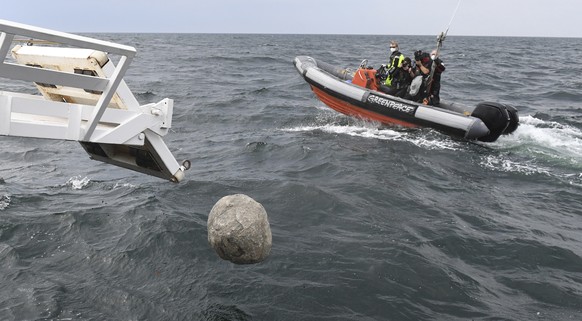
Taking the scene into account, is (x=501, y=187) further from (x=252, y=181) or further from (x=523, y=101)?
(x=523, y=101)

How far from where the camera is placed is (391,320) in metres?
4.25

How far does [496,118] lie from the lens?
10016 millimetres

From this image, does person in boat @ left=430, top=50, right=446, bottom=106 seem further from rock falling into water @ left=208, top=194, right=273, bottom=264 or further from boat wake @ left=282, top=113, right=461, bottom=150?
rock falling into water @ left=208, top=194, right=273, bottom=264

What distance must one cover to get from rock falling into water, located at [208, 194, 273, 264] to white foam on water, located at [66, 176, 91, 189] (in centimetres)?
380

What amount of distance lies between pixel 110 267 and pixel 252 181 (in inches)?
123

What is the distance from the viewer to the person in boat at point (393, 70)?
37.6ft

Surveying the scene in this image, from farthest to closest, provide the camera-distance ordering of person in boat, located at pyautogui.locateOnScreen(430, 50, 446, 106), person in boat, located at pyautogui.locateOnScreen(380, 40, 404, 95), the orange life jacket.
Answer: the orange life jacket → person in boat, located at pyautogui.locateOnScreen(380, 40, 404, 95) → person in boat, located at pyautogui.locateOnScreen(430, 50, 446, 106)

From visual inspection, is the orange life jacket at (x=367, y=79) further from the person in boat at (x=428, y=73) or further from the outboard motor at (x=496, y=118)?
the outboard motor at (x=496, y=118)

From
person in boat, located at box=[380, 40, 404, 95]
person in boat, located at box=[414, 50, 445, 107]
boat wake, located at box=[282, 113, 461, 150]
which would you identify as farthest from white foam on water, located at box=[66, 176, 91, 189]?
person in boat, located at box=[380, 40, 404, 95]

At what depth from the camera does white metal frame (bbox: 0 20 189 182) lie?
128 inches

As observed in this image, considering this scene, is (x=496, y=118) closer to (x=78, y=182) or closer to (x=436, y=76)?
(x=436, y=76)

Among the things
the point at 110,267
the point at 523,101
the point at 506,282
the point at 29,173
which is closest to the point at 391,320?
the point at 506,282

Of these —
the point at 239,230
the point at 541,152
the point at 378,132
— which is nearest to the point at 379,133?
the point at 378,132

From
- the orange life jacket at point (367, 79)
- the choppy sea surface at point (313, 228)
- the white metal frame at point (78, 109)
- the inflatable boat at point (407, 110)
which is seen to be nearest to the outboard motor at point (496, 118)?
the inflatable boat at point (407, 110)
